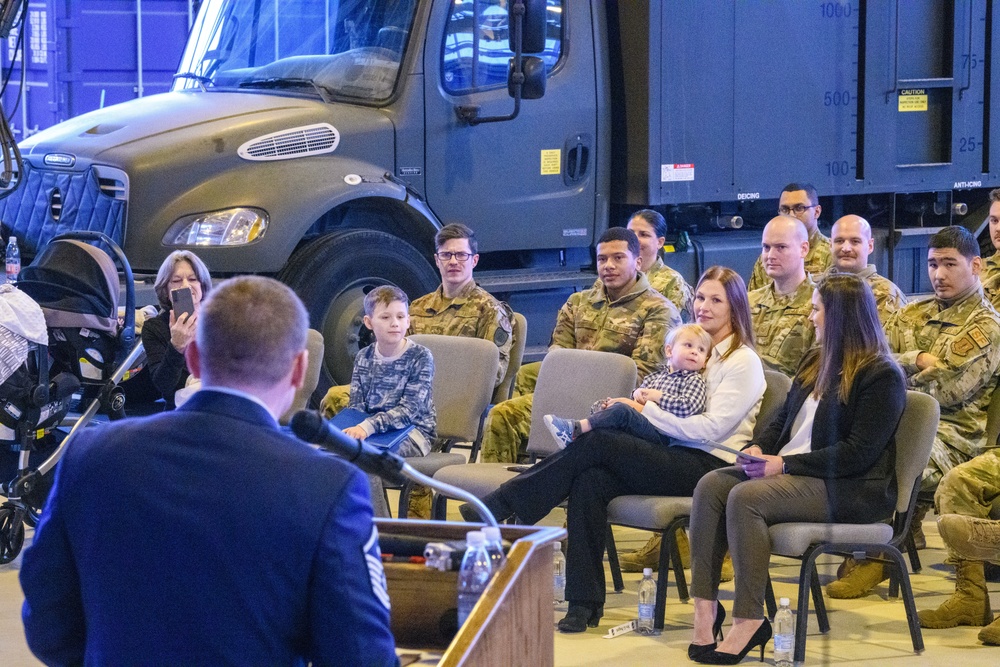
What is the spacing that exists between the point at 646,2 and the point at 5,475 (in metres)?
4.41

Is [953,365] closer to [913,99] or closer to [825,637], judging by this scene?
[825,637]

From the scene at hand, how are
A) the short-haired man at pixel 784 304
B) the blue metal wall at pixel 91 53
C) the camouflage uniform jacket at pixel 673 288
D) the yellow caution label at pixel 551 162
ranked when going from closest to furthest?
the short-haired man at pixel 784 304 → the camouflage uniform jacket at pixel 673 288 → the yellow caution label at pixel 551 162 → the blue metal wall at pixel 91 53

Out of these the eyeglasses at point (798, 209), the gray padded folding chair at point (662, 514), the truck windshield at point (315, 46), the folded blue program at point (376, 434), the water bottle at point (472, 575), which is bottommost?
the gray padded folding chair at point (662, 514)

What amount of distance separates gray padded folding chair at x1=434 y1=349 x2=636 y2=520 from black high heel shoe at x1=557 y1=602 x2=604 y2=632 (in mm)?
532

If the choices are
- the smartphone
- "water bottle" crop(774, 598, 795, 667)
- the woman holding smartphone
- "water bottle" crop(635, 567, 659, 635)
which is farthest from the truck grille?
"water bottle" crop(774, 598, 795, 667)

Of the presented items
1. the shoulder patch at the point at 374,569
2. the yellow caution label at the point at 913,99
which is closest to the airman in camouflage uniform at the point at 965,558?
the shoulder patch at the point at 374,569

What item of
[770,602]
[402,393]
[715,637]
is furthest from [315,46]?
[715,637]

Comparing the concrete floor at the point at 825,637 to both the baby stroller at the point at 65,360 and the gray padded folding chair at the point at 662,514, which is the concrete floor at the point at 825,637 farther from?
the baby stroller at the point at 65,360

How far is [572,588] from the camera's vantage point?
4.86 metres

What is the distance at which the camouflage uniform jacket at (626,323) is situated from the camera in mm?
5953

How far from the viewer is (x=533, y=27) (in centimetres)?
764

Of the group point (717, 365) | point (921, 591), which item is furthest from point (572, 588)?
point (921, 591)

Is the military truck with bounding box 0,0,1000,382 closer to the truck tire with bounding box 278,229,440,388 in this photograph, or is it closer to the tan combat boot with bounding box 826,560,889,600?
the truck tire with bounding box 278,229,440,388

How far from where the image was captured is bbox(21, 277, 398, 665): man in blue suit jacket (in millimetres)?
2090
